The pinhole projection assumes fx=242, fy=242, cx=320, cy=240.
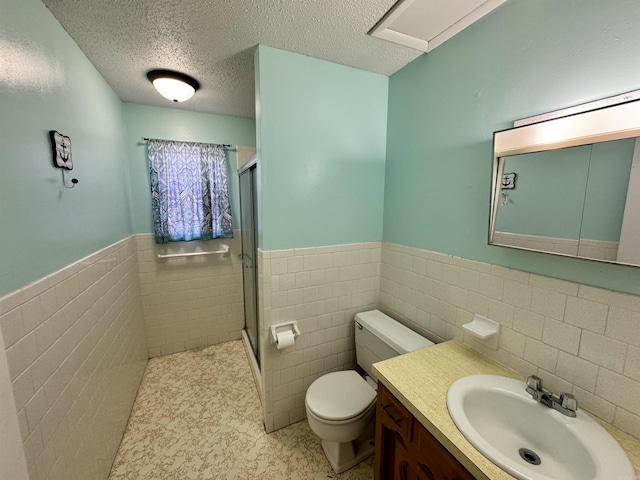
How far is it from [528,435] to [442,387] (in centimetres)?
32

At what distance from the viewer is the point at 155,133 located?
87.4 inches

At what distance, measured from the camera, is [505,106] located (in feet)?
3.47

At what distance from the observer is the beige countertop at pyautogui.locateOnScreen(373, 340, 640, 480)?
0.70m

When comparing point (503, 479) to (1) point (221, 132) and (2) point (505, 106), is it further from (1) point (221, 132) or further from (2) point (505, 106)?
(1) point (221, 132)

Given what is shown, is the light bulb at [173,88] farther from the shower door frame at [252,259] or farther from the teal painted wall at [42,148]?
the shower door frame at [252,259]

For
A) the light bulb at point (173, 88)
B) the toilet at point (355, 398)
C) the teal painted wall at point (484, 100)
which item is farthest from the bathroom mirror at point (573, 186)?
the light bulb at point (173, 88)

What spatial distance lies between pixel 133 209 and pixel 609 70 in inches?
118

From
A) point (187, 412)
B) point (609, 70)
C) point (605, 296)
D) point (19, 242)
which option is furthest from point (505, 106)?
point (187, 412)

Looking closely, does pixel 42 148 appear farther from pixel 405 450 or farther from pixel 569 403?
pixel 569 403

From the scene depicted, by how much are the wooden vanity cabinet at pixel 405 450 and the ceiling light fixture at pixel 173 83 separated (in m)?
2.18

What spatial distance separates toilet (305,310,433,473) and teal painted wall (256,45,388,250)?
2.14ft

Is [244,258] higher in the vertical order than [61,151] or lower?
lower

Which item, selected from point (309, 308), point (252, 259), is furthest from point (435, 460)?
point (252, 259)

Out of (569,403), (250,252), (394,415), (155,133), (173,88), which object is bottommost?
(394,415)
